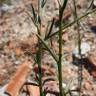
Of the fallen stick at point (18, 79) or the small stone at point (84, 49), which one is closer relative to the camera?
the fallen stick at point (18, 79)

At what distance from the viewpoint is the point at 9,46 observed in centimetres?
386

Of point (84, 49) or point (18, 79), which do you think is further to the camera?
point (84, 49)

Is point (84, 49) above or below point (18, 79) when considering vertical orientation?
above

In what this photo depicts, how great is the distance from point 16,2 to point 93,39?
1179 mm

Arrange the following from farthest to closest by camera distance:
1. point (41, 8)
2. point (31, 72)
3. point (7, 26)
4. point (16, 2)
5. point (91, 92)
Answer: point (16, 2)
point (7, 26)
point (31, 72)
point (91, 92)
point (41, 8)

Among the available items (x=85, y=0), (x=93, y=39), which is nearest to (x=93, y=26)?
(x=93, y=39)

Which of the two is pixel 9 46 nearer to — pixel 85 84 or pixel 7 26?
pixel 7 26

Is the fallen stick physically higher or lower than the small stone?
lower

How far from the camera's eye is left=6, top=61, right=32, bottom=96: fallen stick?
3.25 metres

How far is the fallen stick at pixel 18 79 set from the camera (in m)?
3.25

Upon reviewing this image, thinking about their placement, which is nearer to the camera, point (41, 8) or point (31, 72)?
point (41, 8)

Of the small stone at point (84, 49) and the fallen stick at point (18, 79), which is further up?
the small stone at point (84, 49)

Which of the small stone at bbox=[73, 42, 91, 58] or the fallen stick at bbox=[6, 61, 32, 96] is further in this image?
the small stone at bbox=[73, 42, 91, 58]

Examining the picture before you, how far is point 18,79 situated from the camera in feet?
11.0
